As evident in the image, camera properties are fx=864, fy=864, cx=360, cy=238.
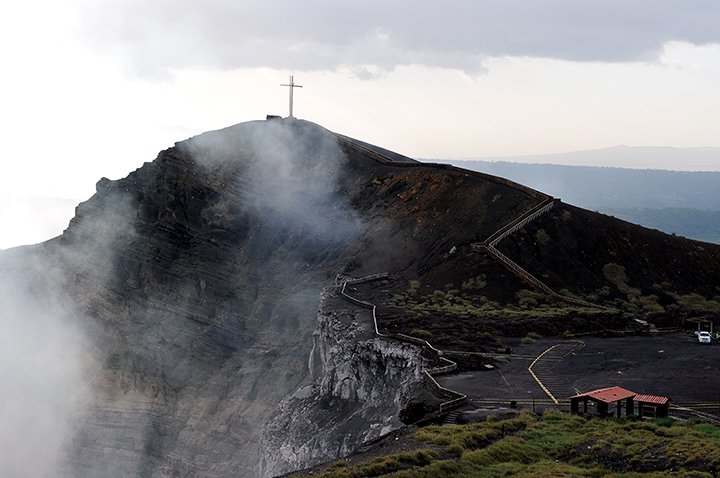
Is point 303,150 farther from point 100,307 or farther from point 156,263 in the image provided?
point 100,307

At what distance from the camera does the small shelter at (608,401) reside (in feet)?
117

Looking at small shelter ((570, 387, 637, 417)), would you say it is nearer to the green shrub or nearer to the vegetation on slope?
the vegetation on slope

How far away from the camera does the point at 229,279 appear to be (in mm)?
84688

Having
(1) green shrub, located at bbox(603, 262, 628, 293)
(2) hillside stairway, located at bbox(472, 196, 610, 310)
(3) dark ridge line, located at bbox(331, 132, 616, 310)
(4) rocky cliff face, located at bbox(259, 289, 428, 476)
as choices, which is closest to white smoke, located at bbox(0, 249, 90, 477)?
(4) rocky cliff face, located at bbox(259, 289, 428, 476)

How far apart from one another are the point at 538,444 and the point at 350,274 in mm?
41783

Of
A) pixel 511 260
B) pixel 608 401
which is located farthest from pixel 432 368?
pixel 511 260

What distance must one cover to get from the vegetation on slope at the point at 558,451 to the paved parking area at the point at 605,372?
4.63 metres

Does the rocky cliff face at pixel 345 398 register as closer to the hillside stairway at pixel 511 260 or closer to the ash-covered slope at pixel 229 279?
the ash-covered slope at pixel 229 279

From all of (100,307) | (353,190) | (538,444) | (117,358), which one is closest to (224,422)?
(117,358)

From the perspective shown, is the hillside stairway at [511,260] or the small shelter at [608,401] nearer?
the small shelter at [608,401]

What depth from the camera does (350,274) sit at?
73.6 m

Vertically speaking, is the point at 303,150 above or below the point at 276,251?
above

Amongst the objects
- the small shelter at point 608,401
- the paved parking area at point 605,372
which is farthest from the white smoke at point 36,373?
the small shelter at point 608,401

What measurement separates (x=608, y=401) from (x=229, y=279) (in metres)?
54.3
